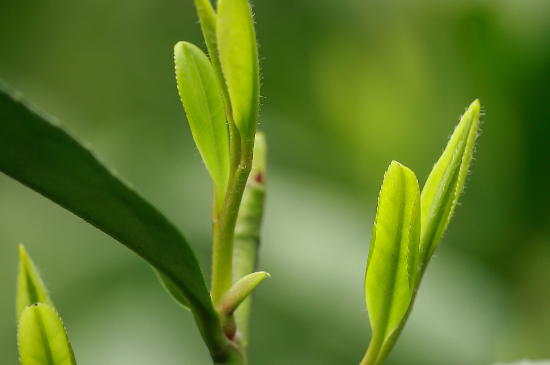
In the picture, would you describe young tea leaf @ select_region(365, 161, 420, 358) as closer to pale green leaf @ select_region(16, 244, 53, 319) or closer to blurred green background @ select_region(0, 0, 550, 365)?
pale green leaf @ select_region(16, 244, 53, 319)

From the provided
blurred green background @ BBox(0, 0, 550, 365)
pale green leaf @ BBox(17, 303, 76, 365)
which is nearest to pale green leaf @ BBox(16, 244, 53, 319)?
pale green leaf @ BBox(17, 303, 76, 365)

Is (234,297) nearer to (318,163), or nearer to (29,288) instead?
(29,288)

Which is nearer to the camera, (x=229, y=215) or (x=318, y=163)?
(x=229, y=215)

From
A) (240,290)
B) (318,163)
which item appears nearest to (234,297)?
(240,290)

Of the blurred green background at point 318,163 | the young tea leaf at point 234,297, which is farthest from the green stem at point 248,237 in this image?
the blurred green background at point 318,163

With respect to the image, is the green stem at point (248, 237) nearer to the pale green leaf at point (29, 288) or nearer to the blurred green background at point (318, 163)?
the pale green leaf at point (29, 288)
